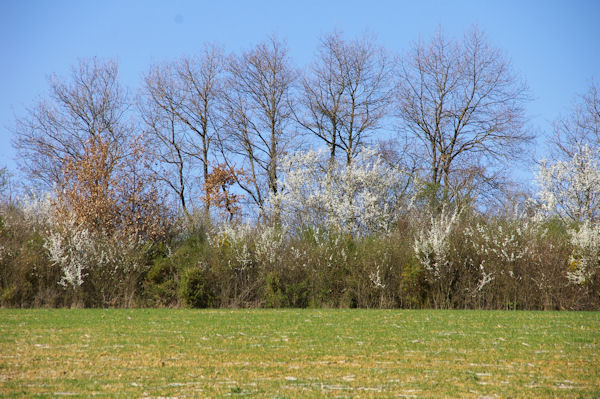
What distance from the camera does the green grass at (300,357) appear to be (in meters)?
6.29

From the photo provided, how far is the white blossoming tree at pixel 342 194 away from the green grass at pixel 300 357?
10889mm

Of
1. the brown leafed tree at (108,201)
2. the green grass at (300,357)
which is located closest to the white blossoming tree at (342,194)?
the brown leafed tree at (108,201)

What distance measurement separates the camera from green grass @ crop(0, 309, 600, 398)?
6285mm

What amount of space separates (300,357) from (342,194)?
17624 millimetres

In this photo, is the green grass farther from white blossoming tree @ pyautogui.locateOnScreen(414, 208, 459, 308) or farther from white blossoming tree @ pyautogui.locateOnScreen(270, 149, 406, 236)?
white blossoming tree @ pyautogui.locateOnScreen(270, 149, 406, 236)

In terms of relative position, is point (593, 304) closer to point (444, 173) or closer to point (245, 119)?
point (444, 173)

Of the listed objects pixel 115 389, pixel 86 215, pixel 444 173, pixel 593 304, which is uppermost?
pixel 444 173

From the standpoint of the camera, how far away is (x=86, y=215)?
22.8m

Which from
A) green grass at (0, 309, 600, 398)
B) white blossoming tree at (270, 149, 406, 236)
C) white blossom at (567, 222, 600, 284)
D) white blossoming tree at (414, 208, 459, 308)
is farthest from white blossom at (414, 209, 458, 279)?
white blossoming tree at (270, 149, 406, 236)

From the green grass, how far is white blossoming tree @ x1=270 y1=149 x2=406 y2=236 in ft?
35.7

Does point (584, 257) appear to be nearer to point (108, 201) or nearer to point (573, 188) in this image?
point (573, 188)

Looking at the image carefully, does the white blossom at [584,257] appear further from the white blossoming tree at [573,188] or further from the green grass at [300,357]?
the white blossoming tree at [573,188]

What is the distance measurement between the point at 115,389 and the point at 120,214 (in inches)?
701

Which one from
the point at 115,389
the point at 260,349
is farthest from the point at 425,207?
the point at 115,389
